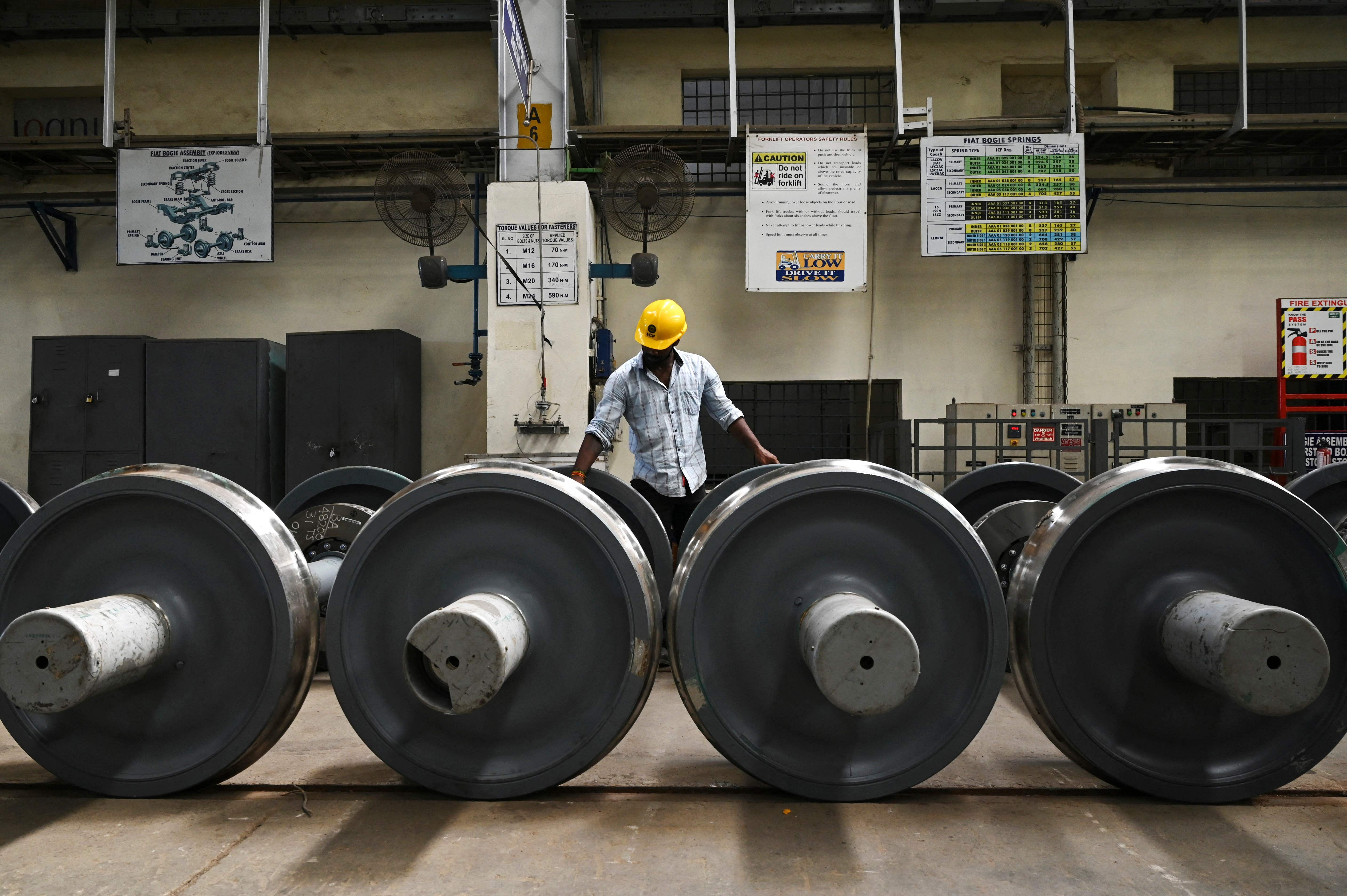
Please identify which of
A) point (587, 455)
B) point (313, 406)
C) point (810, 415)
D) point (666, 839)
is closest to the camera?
point (666, 839)

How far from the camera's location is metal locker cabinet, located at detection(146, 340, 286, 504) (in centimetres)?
679

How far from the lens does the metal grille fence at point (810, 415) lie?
7719 millimetres

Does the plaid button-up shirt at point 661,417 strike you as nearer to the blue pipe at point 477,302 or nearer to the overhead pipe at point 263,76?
the blue pipe at point 477,302

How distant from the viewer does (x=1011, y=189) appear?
6699 millimetres

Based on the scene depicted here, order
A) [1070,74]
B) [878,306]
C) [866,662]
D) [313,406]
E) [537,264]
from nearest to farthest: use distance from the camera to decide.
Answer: [866,662] < [537,264] < [1070,74] < [313,406] < [878,306]

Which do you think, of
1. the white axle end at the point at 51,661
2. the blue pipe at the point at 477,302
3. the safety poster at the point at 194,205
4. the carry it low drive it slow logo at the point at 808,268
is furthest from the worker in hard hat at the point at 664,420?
the safety poster at the point at 194,205

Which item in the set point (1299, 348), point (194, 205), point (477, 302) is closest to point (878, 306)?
point (1299, 348)

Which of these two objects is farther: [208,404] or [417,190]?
[208,404]

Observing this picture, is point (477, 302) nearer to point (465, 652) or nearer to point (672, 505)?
point (672, 505)

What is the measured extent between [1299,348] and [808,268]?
13.5 ft

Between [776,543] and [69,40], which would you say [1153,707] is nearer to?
[776,543]

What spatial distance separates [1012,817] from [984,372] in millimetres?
6291

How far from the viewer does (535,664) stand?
183 cm

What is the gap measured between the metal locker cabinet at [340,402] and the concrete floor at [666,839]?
478cm
